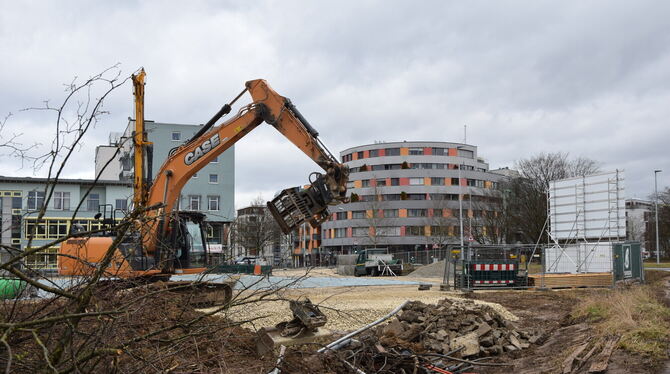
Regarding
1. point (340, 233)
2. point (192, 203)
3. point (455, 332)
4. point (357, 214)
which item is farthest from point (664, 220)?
point (192, 203)

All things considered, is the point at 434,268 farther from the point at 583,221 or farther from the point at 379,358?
the point at 379,358

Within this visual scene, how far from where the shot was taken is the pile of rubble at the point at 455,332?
375 inches

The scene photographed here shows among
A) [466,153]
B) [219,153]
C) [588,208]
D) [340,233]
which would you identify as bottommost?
[340,233]

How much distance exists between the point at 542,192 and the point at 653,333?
44.0 metres

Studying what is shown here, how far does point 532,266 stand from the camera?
23422 mm

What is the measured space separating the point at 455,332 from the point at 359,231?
74161 millimetres

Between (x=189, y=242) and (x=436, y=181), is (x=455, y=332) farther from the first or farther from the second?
(x=436, y=181)

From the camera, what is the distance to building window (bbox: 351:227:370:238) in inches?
3163

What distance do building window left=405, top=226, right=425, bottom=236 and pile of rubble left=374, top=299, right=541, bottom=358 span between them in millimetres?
68766

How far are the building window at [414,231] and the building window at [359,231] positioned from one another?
641cm

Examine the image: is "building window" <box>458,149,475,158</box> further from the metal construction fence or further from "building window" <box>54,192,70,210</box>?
the metal construction fence

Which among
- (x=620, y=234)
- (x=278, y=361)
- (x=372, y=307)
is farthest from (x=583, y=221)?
(x=278, y=361)

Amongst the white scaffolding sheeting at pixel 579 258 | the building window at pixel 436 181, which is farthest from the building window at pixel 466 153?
the white scaffolding sheeting at pixel 579 258

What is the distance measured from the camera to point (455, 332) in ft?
34.1
